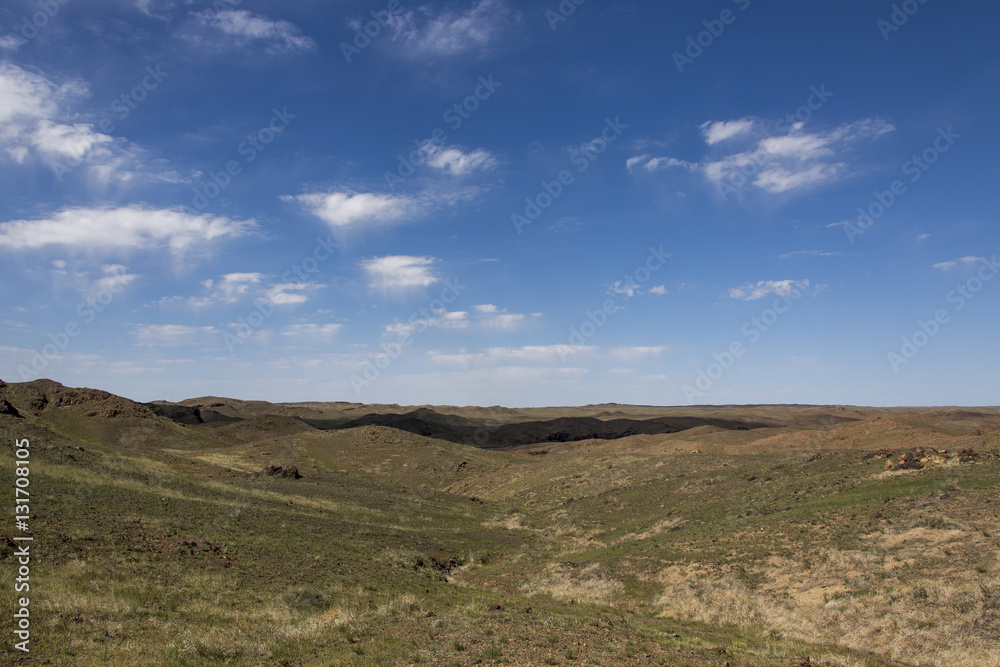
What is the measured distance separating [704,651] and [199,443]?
78427mm

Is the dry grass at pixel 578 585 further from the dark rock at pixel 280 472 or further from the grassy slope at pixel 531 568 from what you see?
the dark rock at pixel 280 472

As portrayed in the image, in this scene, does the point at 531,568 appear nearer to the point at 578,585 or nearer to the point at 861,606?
the point at 578,585

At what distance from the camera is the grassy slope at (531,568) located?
1392cm

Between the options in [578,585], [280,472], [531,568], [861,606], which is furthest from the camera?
[280,472]

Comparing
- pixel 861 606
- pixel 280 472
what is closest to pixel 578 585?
pixel 861 606

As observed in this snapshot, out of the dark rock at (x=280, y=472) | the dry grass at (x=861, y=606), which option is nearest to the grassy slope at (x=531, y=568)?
the dry grass at (x=861, y=606)

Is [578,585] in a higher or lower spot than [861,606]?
lower

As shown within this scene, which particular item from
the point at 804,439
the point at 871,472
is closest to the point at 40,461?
the point at 871,472

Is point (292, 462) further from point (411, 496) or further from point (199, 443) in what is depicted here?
point (411, 496)

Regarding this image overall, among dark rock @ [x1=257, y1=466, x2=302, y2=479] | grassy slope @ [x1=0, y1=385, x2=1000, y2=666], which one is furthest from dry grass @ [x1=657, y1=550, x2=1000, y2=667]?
dark rock @ [x1=257, y1=466, x2=302, y2=479]

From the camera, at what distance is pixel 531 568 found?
2816cm

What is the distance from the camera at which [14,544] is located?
17.5 meters

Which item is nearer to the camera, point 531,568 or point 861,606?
point 861,606

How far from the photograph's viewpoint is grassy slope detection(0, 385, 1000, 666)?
45.7 ft
